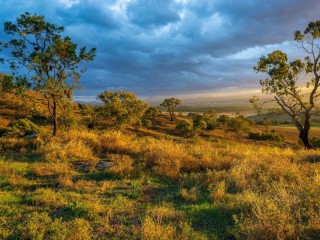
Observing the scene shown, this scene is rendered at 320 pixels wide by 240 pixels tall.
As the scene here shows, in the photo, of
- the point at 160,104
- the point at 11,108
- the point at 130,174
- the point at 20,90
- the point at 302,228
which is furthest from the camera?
the point at 160,104

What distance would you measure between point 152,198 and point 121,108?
50.1 metres

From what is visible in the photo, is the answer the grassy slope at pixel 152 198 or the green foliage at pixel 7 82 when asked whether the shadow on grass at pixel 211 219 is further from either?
the green foliage at pixel 7 82

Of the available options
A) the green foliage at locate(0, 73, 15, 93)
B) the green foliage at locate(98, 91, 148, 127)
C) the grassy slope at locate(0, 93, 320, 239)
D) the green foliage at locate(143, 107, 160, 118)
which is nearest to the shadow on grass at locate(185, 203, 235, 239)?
the grassy slope at locate(0, 93, 320, 239)

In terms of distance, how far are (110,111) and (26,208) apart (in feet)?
166

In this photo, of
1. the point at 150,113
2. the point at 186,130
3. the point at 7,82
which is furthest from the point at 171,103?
the point at 7,82

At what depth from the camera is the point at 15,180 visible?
8766 millimetres

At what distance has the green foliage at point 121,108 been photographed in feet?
184

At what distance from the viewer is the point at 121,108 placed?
188 feet

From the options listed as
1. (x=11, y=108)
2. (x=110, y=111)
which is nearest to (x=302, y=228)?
(x=110, y=111)

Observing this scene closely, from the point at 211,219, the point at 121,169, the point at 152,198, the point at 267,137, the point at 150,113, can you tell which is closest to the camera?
the point at 211,219

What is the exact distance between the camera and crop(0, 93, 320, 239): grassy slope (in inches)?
212

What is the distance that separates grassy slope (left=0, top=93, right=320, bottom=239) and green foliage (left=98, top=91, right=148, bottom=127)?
42.9m

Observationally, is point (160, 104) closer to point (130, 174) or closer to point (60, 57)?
point (60, 57)

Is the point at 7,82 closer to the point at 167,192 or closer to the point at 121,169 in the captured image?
the point at 121,169
